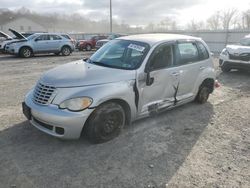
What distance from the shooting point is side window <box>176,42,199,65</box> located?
5.07 meters

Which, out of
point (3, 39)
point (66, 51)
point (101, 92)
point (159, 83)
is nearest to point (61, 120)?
point (101, 92)

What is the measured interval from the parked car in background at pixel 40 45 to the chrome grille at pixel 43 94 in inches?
529

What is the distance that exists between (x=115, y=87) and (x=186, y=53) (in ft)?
6.75

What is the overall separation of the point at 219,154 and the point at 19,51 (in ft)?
49.8

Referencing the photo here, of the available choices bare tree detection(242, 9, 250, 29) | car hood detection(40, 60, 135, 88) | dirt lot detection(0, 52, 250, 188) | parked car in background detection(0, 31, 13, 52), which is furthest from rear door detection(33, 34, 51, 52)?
bare tree detection(242, 9, 250, 29)

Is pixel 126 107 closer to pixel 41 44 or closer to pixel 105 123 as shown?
pixel 105 123

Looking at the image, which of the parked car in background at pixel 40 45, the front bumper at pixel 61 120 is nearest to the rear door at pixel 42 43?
the parked car in background at pixel 40 45

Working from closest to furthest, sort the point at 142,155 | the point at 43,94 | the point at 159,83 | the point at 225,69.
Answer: the point at 142,155
the point at 43,94
the point at 159,83
the point at 225,69

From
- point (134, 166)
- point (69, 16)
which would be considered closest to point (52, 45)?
point (134, 166)

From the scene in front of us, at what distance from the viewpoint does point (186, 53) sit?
5.29m

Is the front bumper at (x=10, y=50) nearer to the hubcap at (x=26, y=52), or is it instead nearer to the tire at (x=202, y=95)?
the hubcap at (x=26, y=52)

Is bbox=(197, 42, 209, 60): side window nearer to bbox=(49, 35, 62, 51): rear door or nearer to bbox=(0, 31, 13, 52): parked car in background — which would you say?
bbox=(49, 35, 62, 51): rear door

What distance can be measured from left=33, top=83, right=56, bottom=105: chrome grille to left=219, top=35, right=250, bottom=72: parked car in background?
26.3ft

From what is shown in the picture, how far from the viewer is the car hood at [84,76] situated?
152 inches
